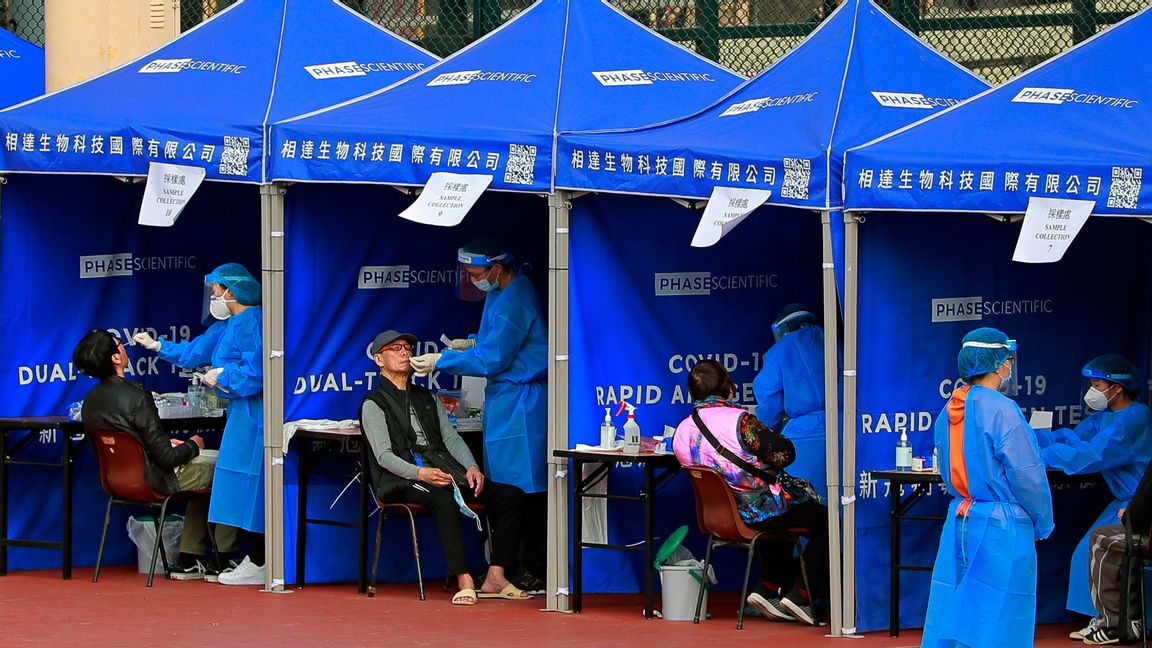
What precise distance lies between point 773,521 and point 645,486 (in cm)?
69

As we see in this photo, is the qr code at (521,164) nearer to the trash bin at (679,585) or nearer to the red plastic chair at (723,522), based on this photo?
the red plastic chair at (723,522)

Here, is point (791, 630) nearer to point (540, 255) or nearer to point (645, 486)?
point (645, 486)

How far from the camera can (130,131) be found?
11031 mm

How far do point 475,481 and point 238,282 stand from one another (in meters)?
1.69

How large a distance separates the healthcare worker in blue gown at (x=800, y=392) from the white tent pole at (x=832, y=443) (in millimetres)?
548

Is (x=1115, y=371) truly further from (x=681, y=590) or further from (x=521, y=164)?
(x=521, y=164)

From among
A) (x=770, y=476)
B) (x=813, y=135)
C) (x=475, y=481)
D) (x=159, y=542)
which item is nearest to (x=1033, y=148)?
(x=813, y=135)

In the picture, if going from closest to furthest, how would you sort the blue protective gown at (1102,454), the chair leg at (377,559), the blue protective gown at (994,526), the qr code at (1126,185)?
1. the blue protective gown at (994,526)
2. the qr code at (1126,185)
3. the blue protective gown at (1102,454)
4. the chair leg at (377,559)

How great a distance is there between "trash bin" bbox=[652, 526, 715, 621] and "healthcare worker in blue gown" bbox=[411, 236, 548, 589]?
0.97 m

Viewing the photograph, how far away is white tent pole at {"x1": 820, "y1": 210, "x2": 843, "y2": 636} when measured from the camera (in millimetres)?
9484

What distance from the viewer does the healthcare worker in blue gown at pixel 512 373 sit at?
1078cm

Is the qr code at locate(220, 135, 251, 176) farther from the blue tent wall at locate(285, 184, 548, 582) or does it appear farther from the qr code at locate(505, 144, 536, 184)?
the qr code at locate(505, 144, 536, 184)

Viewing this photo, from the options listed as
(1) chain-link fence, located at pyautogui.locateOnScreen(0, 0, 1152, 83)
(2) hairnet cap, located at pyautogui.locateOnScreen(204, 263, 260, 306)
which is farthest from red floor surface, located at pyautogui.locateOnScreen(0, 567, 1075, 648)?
(1) chain-link fence, located at pyautogui.locateOnScreen(0, 0, 1152, 83)

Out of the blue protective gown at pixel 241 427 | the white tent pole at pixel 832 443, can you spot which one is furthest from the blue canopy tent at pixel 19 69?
the white tent pole at pixel 832 443
